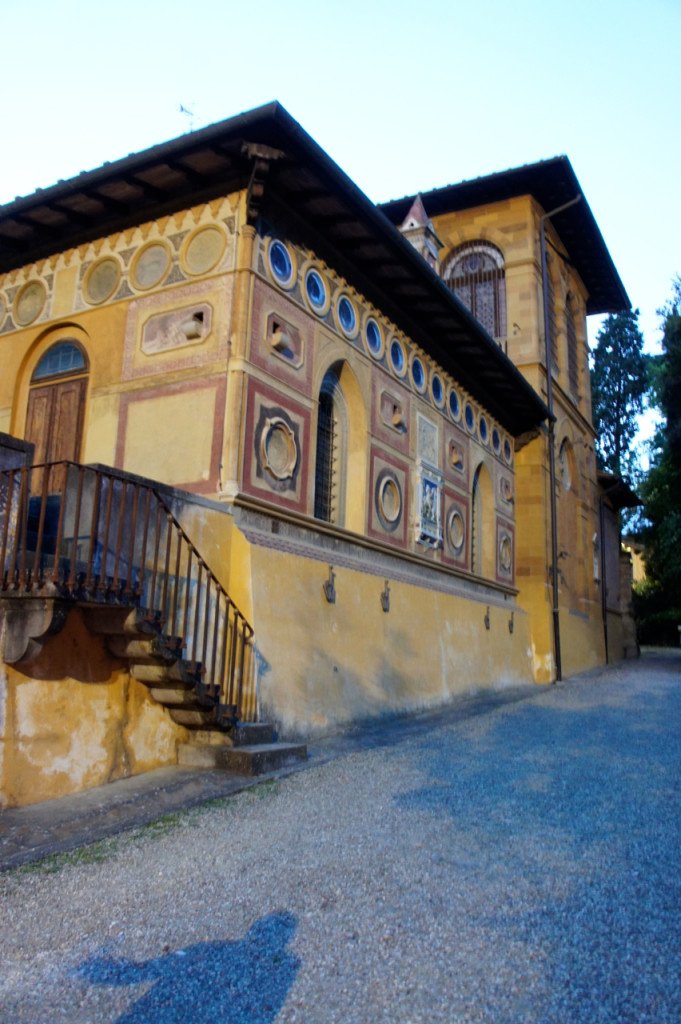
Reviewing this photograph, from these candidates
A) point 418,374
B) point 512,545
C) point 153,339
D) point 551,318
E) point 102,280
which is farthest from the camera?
point 551,318

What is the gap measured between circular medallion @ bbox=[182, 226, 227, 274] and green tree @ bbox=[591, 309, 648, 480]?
2685 centimetres

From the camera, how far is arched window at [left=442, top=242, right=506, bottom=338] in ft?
63.7

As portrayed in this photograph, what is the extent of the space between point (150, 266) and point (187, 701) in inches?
215

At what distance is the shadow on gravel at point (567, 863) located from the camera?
10.1 ft

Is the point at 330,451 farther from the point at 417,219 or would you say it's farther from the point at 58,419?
the point at 417,219

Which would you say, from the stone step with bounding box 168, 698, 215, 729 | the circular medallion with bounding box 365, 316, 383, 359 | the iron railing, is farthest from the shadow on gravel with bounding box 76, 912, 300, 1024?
the circular medallion with bounding box 365, 316, 383, 359

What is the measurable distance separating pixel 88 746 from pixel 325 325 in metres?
6.05

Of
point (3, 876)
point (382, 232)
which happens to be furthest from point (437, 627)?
point (3, 876)

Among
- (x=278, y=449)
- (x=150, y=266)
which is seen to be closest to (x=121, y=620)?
(x=278, y=449)

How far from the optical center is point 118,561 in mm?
5805

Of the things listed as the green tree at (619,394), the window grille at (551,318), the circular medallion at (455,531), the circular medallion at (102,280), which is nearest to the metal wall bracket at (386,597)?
the circular medallion at (455,531)

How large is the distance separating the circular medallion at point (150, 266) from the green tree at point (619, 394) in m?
26.8

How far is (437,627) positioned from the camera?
500 inches

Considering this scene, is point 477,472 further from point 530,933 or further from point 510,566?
point 530,933
